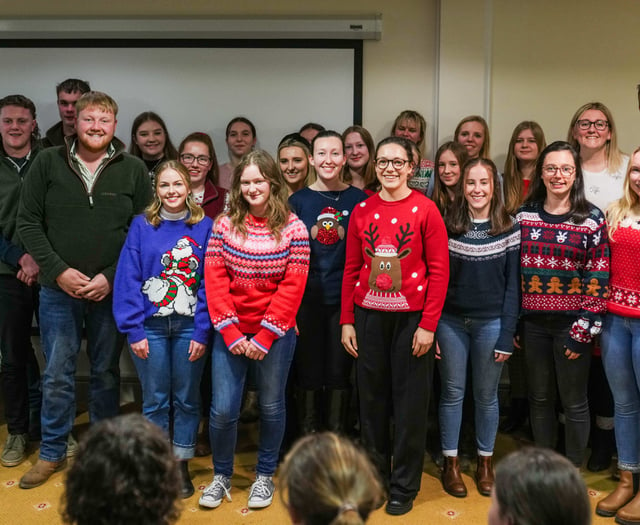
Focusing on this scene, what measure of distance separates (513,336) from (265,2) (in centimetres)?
248

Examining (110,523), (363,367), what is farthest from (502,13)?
(110,523)

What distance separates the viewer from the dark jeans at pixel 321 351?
285 cm

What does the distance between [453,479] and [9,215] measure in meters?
2.24

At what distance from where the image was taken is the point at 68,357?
9.18 ft

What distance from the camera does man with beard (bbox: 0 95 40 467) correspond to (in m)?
2.99

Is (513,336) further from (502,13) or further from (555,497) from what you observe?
(502,13)

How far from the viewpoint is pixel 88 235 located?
272 cm

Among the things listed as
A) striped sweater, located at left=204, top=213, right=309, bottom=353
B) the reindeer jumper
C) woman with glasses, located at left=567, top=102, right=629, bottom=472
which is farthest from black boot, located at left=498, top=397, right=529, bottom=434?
striped sweater, located at left=204, top=213, right=309, bottom=353

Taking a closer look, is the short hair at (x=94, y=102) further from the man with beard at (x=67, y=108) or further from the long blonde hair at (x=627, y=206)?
the long blonde hair at (x=627, y=206)

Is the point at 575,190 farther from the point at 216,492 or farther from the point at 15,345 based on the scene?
the point at 15,345

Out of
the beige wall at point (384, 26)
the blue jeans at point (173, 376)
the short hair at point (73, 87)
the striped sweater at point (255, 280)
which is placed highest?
Result: the beige wall at point (384, 26)

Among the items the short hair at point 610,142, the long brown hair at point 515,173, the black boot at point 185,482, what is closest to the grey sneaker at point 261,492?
the black boot at point 185,482

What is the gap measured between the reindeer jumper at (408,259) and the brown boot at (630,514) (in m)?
1.00

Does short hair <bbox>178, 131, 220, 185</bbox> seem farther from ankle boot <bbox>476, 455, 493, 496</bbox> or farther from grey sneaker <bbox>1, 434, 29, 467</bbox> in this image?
ankle boot <bbox>476, 455, 493, 496</bbox>
